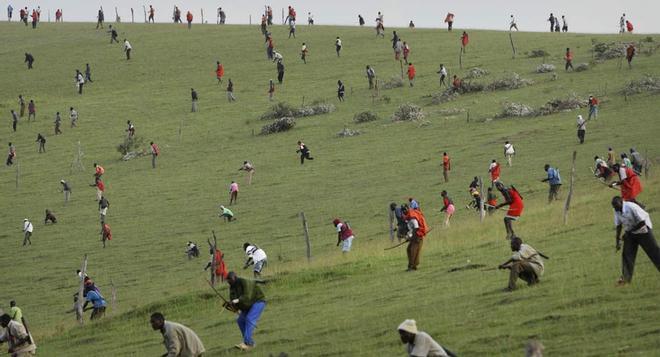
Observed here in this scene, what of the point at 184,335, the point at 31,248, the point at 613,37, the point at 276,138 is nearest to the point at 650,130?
the point at 276,138

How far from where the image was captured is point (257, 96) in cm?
8031

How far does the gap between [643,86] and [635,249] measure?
4882 centimetres

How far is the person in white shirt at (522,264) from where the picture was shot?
22.7m

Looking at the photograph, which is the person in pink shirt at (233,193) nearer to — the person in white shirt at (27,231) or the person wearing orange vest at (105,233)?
the person wearing orange vest at (105,233)

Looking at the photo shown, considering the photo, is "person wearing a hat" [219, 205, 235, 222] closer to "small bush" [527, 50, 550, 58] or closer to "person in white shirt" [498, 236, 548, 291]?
"person in white shirt" [498, 236, 548, 291]

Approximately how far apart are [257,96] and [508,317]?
60.9 metres

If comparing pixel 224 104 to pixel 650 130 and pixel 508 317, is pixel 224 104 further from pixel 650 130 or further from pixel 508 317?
pixel 508 317

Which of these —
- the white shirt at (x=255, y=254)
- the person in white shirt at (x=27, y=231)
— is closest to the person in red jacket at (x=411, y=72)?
the person in white shirt at (x=27, y=231)

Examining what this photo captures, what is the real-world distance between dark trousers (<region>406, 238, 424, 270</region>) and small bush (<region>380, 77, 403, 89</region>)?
164 ft

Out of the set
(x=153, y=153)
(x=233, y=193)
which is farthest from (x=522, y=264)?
(x=153, y=153)

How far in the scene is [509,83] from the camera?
7388cm

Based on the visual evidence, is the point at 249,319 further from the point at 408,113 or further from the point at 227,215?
the point at 408,113

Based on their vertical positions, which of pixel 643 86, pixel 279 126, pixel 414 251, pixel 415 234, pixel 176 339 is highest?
pixel 176 339

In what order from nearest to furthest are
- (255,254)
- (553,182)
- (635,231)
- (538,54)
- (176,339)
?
(176,339) < (635,231) < (255,254) < (553,182) < (538,54)
